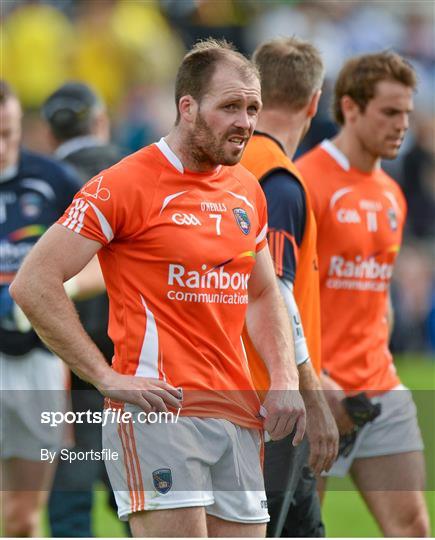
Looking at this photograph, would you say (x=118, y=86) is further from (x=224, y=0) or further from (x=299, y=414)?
(x=299, y=414)

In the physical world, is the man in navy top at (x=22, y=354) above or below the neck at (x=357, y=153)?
below

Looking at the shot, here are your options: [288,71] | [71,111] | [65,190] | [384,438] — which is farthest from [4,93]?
[384,438]

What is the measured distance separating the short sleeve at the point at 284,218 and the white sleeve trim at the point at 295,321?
1.4 inches

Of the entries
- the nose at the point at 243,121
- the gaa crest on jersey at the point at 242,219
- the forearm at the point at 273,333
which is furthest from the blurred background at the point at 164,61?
the nose at the point at 243,121

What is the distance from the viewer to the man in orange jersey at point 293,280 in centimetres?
521

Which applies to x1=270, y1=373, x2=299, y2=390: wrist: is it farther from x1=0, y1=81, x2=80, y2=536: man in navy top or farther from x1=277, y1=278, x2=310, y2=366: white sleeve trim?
x1=0, y1=81, x2=80, y2=536: man in navy top

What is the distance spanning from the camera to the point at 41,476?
23.7 feet

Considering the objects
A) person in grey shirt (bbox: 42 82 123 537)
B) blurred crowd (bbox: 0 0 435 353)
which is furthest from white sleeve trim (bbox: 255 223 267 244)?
blurred crowd (bbox: 0 0 435 353)

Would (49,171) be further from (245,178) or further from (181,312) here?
(181,312)

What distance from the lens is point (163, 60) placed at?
57.2ft

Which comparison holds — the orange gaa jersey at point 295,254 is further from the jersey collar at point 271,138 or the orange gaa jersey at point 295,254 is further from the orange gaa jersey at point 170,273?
the orange gaa jersey at point 170,273

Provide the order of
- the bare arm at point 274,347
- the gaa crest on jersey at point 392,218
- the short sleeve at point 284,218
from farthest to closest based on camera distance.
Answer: the gaa crest on jersey at point 392,218 < the short sleeve at point 284,218 < the bare arm at point 274,347

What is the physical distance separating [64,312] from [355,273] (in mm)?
2340

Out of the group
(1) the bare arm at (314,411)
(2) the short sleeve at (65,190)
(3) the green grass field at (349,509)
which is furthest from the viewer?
(3) the green grass field at (349,509)
